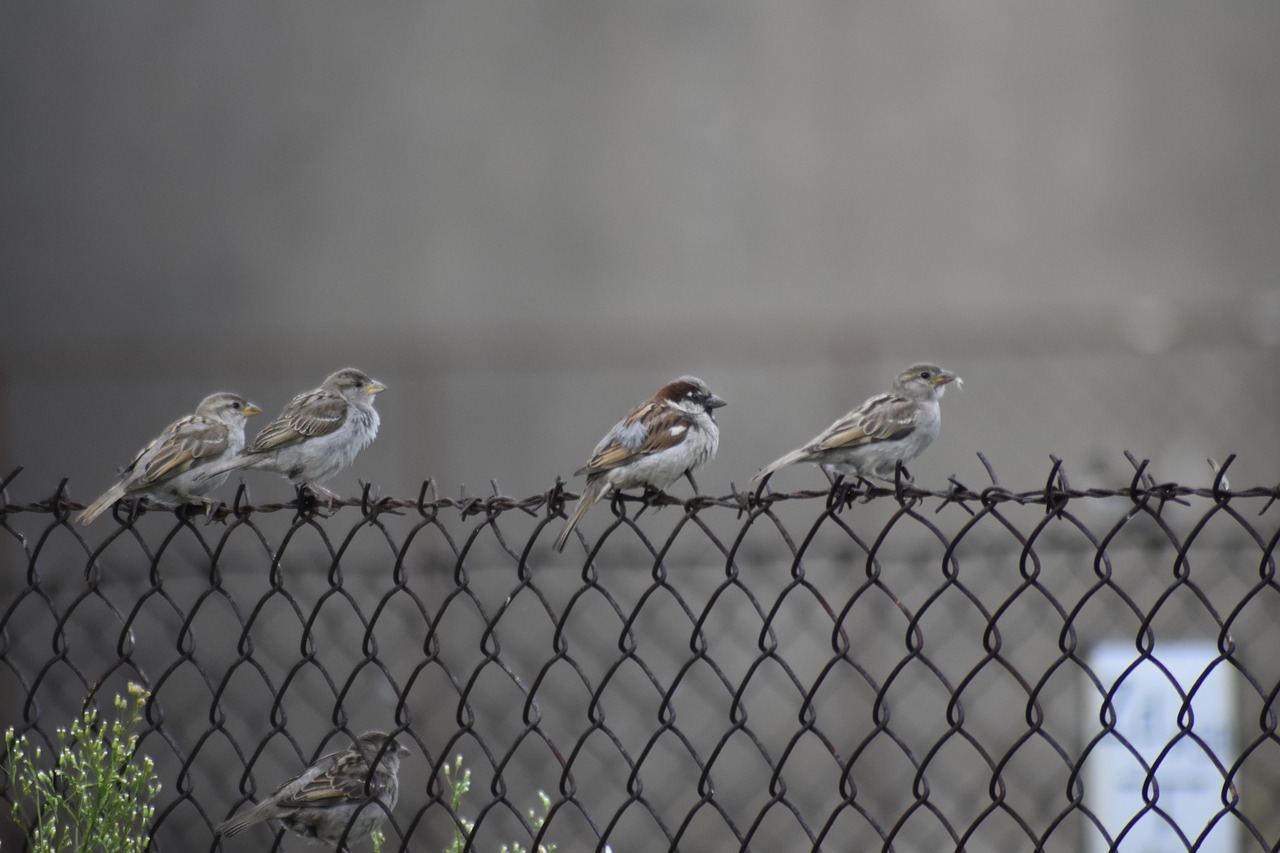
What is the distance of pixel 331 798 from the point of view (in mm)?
2775

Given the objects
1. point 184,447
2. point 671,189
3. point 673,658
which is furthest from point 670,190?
point 184,447

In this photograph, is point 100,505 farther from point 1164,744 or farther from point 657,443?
point 1164,744

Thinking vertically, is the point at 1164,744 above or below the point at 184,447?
below

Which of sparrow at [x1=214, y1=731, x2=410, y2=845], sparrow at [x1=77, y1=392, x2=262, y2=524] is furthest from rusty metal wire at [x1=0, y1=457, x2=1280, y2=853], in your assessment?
sparrow at [x1=214, y1=731, x2=410, y2=845]

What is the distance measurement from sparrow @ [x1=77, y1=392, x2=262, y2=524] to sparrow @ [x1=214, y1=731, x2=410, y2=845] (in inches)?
38.7

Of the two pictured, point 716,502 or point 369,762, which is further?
point 369,762

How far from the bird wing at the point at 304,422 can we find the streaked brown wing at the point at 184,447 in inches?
4.4

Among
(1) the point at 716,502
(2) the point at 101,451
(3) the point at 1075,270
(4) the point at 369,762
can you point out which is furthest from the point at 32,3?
(1) the point at 716,502

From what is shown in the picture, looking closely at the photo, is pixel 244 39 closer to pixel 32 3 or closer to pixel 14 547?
pixel 32 3

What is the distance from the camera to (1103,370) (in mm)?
7793

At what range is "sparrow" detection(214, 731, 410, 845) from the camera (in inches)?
107

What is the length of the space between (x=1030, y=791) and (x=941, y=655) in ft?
2.86

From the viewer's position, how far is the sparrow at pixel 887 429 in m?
3.33

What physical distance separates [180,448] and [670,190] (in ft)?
13.7
